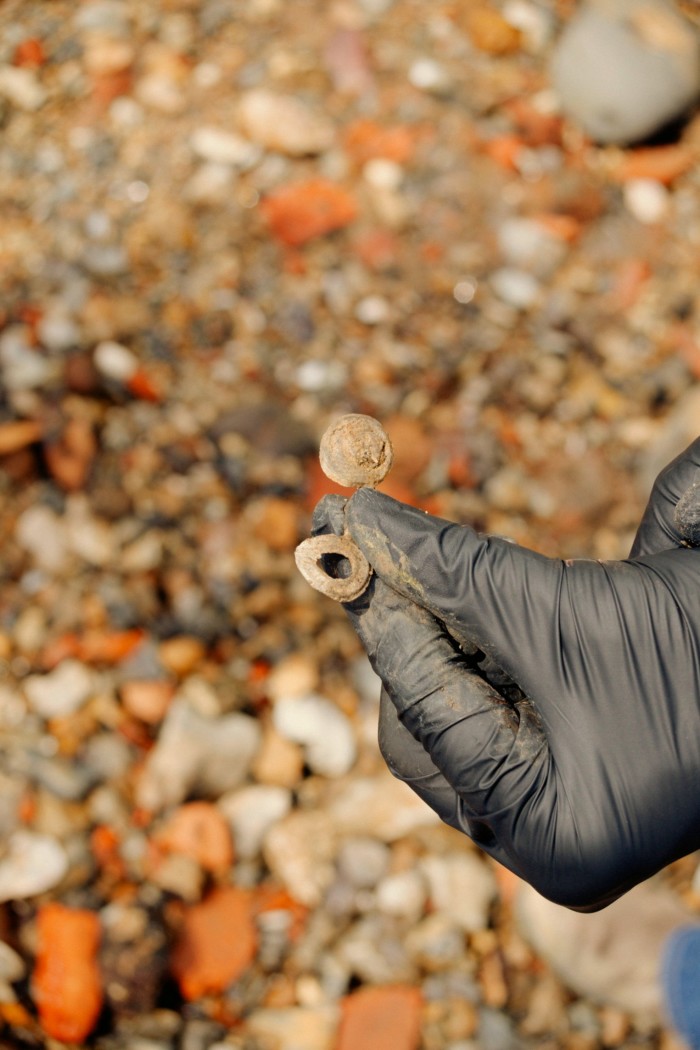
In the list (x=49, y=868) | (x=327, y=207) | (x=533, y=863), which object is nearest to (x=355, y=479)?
(x=533, y=863)

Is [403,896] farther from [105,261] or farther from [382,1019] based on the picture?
[105,261]

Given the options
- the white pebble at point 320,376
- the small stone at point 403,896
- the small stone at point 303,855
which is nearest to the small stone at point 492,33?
the white pebble at point 320,376

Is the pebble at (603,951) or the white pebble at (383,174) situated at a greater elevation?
the white pebble at (383,174)

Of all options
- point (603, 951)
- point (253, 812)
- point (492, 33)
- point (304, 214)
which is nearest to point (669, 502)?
point (603, 951)

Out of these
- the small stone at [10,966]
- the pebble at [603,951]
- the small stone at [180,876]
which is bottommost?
the pebble at [603,951]

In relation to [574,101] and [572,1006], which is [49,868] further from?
[574,101]

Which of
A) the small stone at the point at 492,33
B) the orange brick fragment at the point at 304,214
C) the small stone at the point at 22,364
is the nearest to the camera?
the small stone at the point at 22,364

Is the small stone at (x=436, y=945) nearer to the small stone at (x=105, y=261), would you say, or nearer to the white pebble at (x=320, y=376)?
the white pebble at (x=320, y=376)
